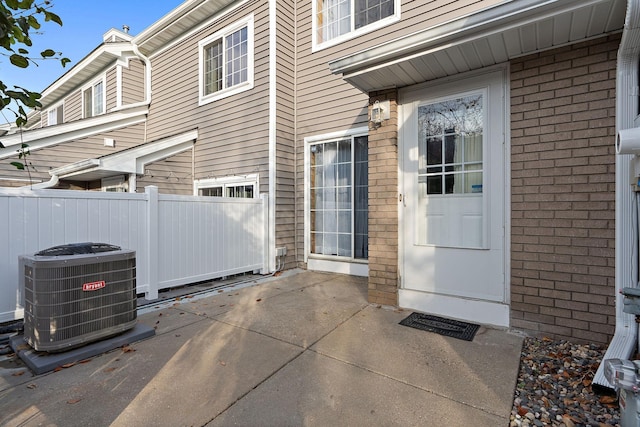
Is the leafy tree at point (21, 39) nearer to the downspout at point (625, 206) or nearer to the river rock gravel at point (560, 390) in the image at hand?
the river rock gravel at point (560, 390)

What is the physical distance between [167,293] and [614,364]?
473cm

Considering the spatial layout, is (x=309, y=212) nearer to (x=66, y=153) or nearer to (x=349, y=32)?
(x=349, y=32)

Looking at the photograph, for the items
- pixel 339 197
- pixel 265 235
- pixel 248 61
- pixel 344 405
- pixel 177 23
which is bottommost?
pixel 344 405

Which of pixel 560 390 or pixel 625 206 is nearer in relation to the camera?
pixel 560 390

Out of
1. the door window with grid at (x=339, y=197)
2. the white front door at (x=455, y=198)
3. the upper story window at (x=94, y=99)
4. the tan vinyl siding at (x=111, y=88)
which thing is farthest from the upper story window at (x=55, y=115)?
the white front door at (x=455, y=198)

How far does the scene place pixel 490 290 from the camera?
3.26 metres

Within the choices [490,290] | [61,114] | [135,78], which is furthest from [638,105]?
[61,114]

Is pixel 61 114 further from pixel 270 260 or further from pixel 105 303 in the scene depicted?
pixel 105 303

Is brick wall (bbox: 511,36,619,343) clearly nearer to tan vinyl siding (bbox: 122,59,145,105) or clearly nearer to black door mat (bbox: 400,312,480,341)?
black door mat (bbox: 400,312,480,341)

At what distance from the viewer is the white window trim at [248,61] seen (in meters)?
6.45

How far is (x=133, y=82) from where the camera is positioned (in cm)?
901

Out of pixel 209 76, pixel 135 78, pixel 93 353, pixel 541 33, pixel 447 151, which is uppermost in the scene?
pixel 135 78

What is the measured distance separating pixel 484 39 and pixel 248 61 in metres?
4.96

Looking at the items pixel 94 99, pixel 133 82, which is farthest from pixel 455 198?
pixel 94 99
